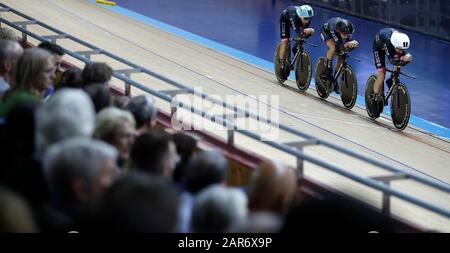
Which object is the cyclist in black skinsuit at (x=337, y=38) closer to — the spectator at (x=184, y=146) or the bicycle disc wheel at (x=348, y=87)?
the bicycle disc wheel at (x=348, y=87)

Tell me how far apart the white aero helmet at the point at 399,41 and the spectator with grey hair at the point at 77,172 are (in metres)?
7.77

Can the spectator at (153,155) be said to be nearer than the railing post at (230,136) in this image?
Yes

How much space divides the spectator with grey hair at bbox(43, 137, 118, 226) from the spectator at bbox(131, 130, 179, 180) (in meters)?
0.55

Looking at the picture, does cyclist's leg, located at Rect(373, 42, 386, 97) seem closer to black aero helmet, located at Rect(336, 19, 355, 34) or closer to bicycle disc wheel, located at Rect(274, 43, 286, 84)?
black aero helmet, located at Rect(336, 19, 355, 34)

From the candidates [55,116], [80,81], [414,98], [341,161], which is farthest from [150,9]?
[55,116]

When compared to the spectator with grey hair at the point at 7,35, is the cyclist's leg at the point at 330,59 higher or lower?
lower

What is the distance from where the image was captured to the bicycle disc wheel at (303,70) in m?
12.3

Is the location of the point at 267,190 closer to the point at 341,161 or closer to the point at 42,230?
the point at 42,230

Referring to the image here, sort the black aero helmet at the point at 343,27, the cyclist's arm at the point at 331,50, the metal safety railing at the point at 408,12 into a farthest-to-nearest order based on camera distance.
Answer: the metal safety railing at the point at 408,12
the cyclist's arm at the point at 331,50
the black aero helmet at the point at 343,27

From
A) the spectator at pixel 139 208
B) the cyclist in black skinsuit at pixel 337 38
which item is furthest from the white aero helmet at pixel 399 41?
the spectator at pixel 139 208

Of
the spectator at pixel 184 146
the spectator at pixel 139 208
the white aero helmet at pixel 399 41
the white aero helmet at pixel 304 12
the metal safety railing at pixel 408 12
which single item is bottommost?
the metal safety railing at pixel 408 12

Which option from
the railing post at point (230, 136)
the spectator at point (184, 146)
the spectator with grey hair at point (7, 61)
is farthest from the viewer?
the railing post at point (230, 136)
